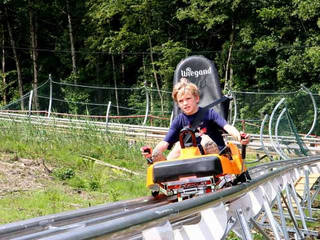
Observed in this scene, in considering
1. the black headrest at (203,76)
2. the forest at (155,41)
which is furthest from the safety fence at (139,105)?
the black headrest at (203,76)

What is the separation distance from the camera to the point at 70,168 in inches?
332

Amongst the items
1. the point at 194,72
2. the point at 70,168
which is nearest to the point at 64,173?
the point at 70,168

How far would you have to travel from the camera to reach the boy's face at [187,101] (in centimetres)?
411

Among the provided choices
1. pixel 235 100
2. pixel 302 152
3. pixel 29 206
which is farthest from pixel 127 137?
pixel 29 206

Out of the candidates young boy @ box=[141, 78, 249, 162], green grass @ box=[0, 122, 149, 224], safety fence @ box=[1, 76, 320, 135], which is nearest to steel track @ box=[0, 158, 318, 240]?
young boy @ box=[141, 78, 249, 162]

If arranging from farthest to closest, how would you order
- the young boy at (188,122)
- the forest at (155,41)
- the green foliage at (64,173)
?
1. the forest at (155,41)
2. the green foliage at (64,173)
3. the young boy at (188,122)

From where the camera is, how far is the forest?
2341cm

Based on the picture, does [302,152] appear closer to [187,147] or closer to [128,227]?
[187,147]

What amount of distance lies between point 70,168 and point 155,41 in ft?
70.7

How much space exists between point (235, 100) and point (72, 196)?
6662 mm

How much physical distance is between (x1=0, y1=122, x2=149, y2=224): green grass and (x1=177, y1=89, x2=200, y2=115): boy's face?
229 centimetres

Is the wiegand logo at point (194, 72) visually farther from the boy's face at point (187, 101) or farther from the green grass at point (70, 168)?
the green grass at point (70, 168)

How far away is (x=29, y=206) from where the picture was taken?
20.0 feet

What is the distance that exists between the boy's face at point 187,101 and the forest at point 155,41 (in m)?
16.2
